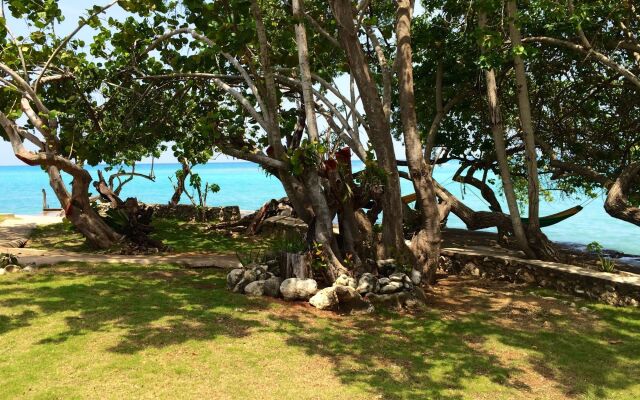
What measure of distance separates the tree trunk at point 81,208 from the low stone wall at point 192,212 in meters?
6.83

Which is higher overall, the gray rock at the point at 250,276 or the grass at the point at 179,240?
the grass at the point at 179,240

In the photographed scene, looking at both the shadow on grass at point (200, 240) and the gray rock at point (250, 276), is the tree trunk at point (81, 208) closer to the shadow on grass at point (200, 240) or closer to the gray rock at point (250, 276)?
the shadow on grass at point (200, 240)

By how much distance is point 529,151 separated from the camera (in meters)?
9.42

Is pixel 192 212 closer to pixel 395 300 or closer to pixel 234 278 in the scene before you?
pixel 234 278

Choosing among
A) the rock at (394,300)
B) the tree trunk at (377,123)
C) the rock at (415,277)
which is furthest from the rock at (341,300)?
the tree trunk at (377,123)

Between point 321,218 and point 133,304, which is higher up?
point 321,218

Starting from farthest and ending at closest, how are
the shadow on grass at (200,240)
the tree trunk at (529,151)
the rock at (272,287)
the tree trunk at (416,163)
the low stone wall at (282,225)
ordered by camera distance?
1. the low stone wall at (282,225)
2. the shadow on grass at (200,240)
3. the tree trunk at (529,151)
4. the tree trunk at (416,163)
5. the rock at (272,287)

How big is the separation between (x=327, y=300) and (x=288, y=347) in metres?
1.75

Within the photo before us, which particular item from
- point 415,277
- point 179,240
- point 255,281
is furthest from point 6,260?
point 415,277

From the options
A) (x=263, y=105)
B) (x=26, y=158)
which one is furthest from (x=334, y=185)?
(x=26, y=158)

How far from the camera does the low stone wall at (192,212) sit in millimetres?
19156

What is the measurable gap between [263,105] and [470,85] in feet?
18.7

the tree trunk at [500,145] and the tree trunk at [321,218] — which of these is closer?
the tree trunk at [321,218]

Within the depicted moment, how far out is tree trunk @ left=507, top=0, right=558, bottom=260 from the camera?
29.5 feet
